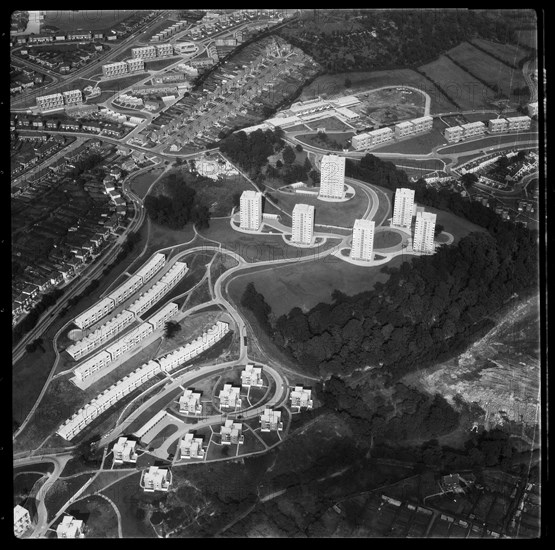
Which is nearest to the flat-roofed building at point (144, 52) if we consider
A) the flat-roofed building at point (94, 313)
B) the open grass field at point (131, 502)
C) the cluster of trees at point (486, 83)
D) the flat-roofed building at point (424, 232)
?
the cluster of trees at point (486, 83)

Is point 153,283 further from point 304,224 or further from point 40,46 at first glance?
point 40,46

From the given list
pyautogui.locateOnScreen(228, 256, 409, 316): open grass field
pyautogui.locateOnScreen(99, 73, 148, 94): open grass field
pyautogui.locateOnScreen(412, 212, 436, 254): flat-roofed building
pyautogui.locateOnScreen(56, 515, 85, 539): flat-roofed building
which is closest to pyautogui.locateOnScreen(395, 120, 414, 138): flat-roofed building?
pyautogui.locateOnScreen(412, 212, 436, 254): flat-roofed building

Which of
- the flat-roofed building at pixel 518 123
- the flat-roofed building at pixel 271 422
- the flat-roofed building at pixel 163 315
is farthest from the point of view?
the flat-roofed building at pixel 518 123

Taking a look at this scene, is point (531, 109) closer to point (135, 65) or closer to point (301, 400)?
point (135, 65)

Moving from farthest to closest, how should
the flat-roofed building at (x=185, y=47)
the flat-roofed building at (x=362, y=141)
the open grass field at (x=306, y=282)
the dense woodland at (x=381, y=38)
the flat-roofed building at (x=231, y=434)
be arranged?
the flat-roofed building at (x=185, y=47) < the dense woodland at (x=381, y=38) < the flat-roofed building at (x=362, y=141) < the open grass field at (x=306, y=282) < the flat-roofed building at (x=231, y=434)

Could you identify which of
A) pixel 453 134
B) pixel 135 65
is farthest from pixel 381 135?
pixel 135 65

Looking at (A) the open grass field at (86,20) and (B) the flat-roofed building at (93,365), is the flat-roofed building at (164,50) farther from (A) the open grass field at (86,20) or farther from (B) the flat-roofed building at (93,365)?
(B) the flat-roofed building at (93,365)
